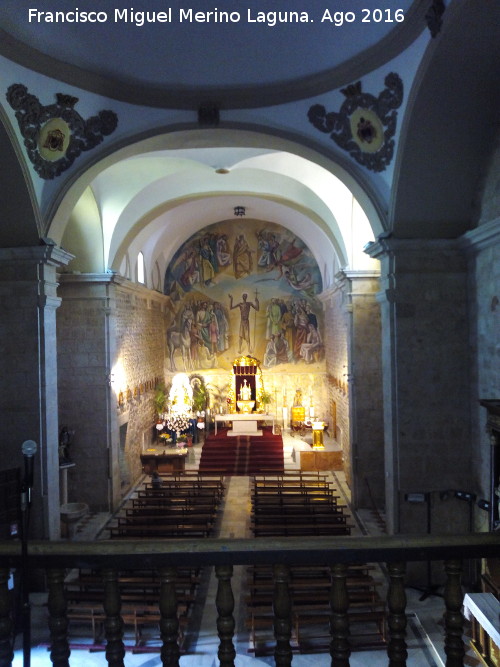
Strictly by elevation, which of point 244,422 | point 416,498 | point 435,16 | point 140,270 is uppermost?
point 435,16

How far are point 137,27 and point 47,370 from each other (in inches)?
246

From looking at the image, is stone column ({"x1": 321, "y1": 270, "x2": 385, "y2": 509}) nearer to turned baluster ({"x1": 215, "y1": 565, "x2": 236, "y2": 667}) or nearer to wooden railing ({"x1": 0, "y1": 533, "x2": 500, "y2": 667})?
wooden railing ({"x1": 0, "y1": 533, "x2": 500, "y2": 667})

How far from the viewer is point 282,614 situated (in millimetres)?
2748

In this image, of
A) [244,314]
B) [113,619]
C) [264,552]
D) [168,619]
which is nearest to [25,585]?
[113,619]

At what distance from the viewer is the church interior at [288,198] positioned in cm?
798

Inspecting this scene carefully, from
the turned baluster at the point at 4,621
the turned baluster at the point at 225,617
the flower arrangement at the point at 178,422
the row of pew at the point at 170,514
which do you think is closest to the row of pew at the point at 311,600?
the row of pew at the point at 170,514

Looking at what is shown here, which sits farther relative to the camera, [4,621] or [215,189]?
[215,189]

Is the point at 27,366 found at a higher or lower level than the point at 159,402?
higher

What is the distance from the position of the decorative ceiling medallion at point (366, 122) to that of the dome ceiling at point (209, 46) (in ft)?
1.29

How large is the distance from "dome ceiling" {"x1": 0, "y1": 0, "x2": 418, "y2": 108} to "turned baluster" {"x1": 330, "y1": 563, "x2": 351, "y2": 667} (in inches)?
297

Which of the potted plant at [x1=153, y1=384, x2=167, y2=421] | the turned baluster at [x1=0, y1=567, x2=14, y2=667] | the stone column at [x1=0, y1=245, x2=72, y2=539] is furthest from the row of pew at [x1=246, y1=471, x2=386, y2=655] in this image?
the potted plant at [x1=153, y1=384, x2=167, y2=421]

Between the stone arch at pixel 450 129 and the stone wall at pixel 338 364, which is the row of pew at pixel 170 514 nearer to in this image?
the stone wall at pixel 338 364

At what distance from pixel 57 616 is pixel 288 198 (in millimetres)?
14942

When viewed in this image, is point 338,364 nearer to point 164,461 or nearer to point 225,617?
point 164,461
